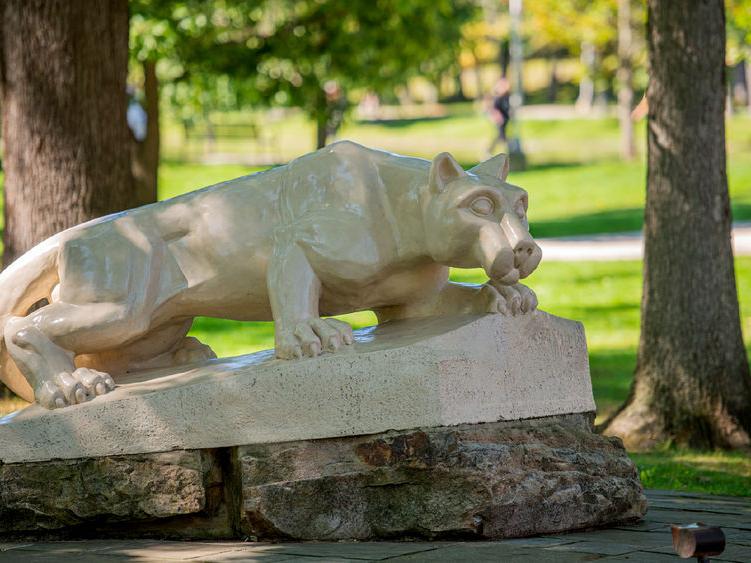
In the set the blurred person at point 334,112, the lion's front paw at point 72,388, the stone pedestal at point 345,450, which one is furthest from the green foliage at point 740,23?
the lion's front paw at point 72,388

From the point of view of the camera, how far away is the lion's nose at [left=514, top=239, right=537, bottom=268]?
5.77 metres

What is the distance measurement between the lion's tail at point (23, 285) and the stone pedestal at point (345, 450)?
366 millimetres

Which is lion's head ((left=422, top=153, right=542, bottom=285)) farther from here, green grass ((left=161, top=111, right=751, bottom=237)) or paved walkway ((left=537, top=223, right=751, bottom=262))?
green grass ((left=161, top=111, right=751, bottom=237))

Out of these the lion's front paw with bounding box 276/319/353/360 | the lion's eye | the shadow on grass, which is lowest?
the shadow on grass

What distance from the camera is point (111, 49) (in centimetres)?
919

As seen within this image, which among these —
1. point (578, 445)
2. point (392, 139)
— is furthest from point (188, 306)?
point (392, 139)

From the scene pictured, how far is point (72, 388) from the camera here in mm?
5969

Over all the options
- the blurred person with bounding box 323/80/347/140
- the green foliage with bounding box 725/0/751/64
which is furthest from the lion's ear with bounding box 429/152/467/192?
the green foliage with bounding box 725/0/751/64

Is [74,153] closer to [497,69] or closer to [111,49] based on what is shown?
[111,49]

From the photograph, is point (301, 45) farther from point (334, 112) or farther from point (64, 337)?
point (64, 337)

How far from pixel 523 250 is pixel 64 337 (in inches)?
85.1

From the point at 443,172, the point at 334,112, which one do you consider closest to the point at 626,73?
the point at 334,112

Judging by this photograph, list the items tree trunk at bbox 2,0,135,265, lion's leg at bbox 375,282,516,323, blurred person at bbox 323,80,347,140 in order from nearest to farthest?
1. lion's leg at bbox 375,282,516,323
2. tree trunk at bbox 2,0,135,265
3. blurred person at bbox 323,80,347,140

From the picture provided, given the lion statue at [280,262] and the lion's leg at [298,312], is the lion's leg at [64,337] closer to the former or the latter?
the lion statue at [280,262]
